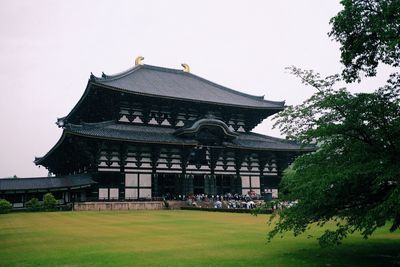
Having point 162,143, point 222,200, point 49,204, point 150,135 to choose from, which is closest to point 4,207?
point 49,204

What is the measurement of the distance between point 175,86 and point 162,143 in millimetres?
12780

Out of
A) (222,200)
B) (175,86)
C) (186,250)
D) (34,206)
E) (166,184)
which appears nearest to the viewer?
(186,250)

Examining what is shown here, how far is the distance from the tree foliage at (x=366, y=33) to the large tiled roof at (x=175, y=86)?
1182 inches

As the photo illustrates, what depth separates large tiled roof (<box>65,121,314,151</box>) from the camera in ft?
116

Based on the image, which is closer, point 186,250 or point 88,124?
point 186,250

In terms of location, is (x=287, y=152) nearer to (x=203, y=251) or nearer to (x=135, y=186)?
(x=135, y=186)

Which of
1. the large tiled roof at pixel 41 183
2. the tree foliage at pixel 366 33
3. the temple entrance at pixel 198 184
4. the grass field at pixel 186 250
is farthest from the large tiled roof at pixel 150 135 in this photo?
the tree foliage at pixel 366 33

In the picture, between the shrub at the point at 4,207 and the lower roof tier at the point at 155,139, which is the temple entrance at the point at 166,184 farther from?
the shrub at the point at 4,207

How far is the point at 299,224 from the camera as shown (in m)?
10.2

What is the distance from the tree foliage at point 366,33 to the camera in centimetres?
871

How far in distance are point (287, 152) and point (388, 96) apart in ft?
122

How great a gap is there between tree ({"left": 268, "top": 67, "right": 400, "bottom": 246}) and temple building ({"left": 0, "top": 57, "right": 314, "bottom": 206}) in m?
26.7

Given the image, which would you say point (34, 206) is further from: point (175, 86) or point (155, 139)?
point (175, 86)

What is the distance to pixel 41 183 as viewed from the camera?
41.2 m
